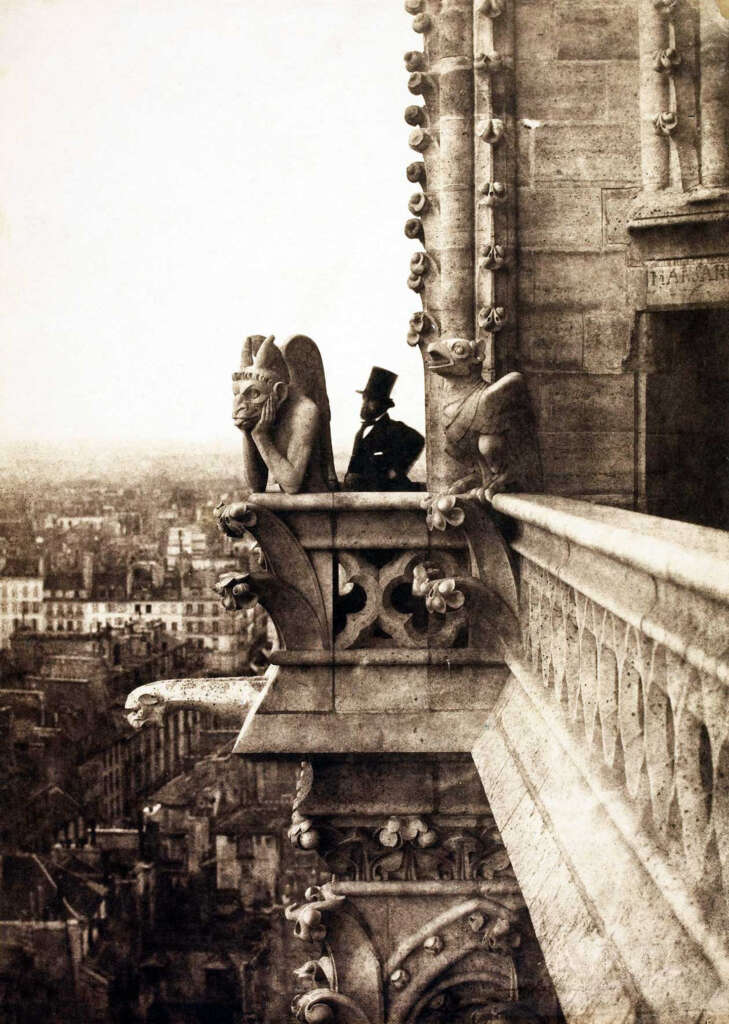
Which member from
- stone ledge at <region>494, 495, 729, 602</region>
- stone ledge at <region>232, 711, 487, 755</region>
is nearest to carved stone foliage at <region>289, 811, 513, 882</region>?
stone ledge at <region>232, 711, 487, 755</region>

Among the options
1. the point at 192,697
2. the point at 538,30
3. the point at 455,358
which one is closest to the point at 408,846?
the point at 192,697

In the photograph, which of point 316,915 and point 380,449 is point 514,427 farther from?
point 316,915

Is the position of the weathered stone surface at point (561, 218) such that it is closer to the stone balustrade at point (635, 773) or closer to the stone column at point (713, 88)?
the stone column at point (713, 88)

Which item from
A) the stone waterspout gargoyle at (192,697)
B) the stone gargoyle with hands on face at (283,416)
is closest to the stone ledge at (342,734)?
the stone waterspout gargoyle at (192,697)

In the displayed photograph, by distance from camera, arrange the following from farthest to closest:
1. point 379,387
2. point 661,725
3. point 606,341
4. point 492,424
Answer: point 379,387 < point 606,341 < point 492,424 < point 661,725

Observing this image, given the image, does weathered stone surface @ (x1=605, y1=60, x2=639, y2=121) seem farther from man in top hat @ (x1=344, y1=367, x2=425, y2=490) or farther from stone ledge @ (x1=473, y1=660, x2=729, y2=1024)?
stone ledge @ (x1=473, y1=660, x2=729, y2=1024)

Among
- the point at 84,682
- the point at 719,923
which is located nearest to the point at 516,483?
the point at 719,923
